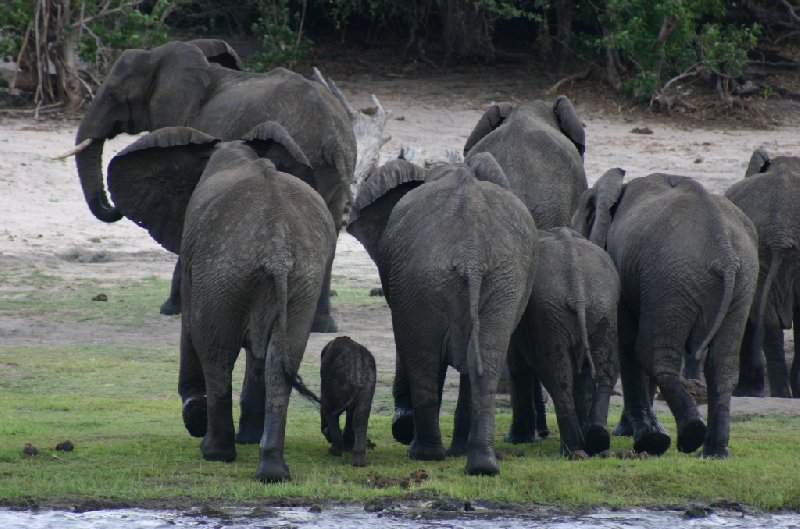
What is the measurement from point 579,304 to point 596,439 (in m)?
0.67

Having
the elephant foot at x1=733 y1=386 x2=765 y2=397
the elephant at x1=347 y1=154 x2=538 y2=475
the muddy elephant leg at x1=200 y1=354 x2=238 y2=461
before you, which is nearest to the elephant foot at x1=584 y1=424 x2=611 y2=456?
the elephant at x1=347 y1=154 x2=538 y2=475

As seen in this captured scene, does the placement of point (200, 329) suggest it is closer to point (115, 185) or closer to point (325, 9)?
point (115, 185)

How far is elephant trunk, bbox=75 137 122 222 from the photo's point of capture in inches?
406

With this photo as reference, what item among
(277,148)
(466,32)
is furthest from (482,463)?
(466,32)

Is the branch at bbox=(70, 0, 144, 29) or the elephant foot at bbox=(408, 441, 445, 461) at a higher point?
the branch at bbox=(70, 0, 144, 29)

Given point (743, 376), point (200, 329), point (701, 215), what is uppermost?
point (701, 215)

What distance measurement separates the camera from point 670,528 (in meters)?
6.82

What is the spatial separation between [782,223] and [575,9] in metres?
13.4

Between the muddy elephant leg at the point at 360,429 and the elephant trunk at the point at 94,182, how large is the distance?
300cm

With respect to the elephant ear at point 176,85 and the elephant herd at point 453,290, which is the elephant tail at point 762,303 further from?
the elephant ear at point 176,85

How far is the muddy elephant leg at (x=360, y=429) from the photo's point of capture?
24.6ft

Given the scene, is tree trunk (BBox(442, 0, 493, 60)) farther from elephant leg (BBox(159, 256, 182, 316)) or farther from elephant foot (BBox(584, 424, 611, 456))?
elephant foot (BBox(584, 424, 611, 456))

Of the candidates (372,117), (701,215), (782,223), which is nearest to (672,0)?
(372,117)

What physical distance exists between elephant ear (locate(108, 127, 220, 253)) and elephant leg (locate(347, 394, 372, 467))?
57.5 inches
